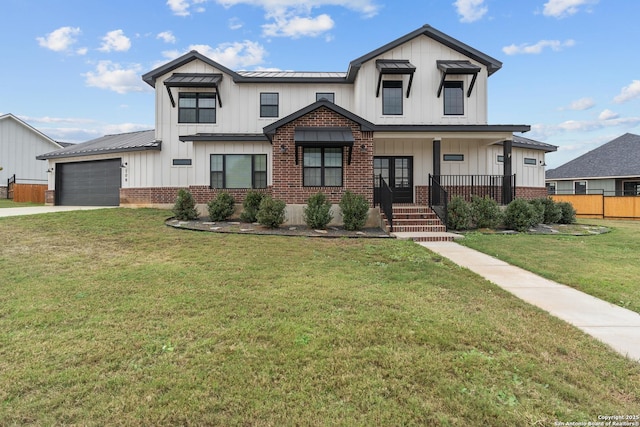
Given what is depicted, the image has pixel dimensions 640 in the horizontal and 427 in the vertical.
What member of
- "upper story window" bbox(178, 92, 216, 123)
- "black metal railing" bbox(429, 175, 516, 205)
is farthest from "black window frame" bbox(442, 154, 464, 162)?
"upper story window" bbox(178, 92, 216, 123)

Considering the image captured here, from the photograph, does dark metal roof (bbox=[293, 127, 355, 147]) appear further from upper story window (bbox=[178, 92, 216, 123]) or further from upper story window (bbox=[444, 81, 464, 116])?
upper story window (bbox=[178, 92, 216, 123])

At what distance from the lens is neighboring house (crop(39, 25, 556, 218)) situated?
39.6ft

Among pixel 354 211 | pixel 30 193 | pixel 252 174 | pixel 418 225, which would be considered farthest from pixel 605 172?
pixel 30 193

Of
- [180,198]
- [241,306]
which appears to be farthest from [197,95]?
[241,306]

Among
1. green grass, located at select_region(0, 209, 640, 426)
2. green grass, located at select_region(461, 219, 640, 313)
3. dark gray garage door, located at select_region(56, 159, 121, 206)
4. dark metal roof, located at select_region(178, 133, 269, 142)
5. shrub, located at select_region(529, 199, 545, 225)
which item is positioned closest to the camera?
green grass, located at select_region(0, 209, 640, 426)

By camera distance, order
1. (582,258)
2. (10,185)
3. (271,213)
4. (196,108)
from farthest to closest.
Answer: (10,185) < (196,108) < (271,213) < (582,258)

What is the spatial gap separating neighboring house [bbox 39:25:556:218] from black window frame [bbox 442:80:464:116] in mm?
44

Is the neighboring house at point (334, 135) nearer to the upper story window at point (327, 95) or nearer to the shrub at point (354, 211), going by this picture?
the upper story window at point (327, 95)

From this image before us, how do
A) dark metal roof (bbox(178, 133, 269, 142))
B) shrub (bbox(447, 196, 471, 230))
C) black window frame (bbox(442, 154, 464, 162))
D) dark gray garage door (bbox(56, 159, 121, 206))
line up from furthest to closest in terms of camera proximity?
dark gray garage door (bbox(56, 159, 121, 206)), black window frame (bbox(442, 154, 464, 162)), dark metal roof (bbox(178, 133, 269, 142)), shrub (bbox(447, 196, 471, 230))

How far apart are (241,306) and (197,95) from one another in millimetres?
14142

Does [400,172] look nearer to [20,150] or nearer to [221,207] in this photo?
[221,207]

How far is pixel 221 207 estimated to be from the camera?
12.3m

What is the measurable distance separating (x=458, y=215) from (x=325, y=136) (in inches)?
210

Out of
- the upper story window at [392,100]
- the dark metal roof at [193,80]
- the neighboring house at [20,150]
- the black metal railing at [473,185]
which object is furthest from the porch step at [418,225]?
the neighboring house at [20,150]
